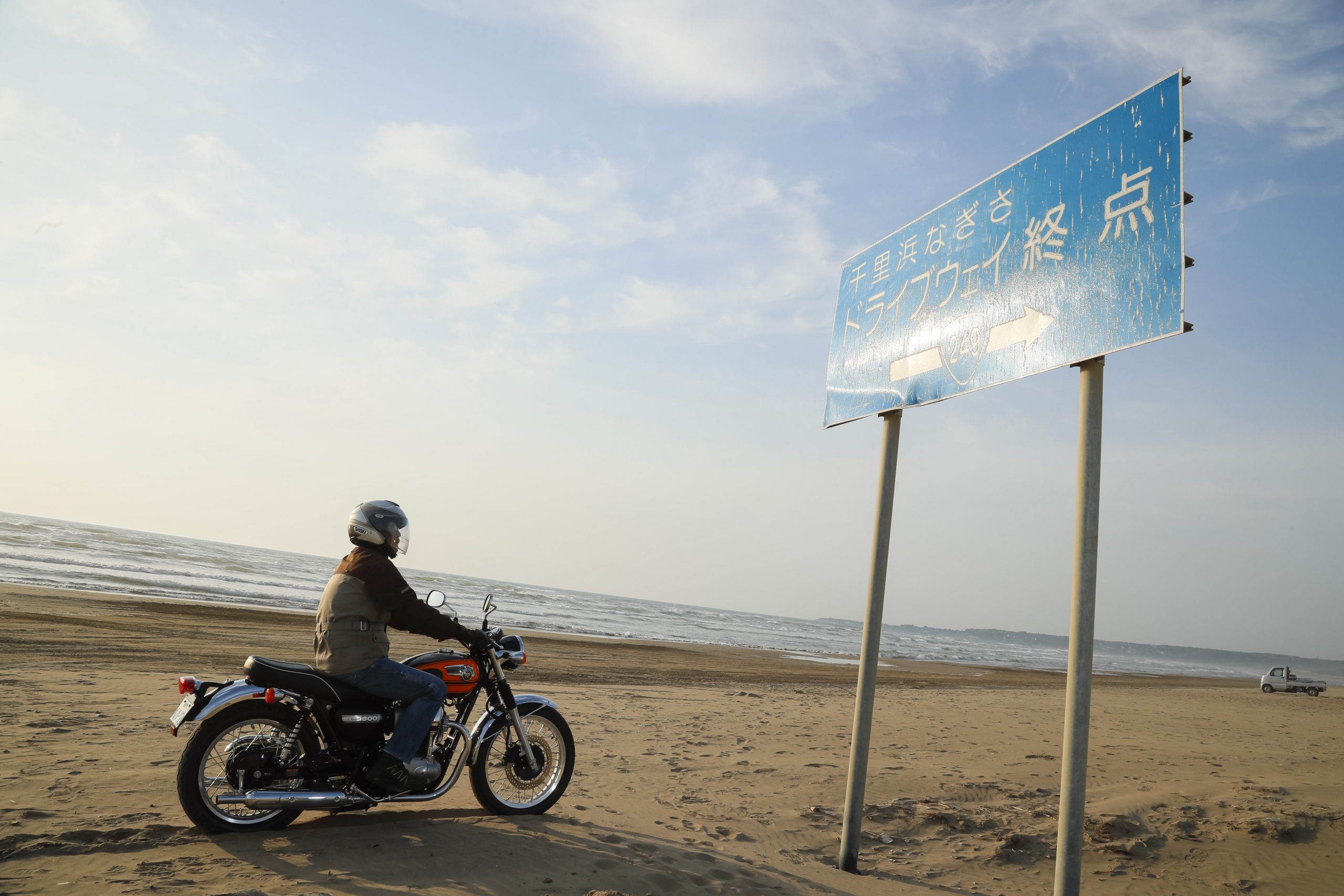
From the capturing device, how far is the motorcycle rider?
4289mm

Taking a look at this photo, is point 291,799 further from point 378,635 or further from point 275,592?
point 275,592

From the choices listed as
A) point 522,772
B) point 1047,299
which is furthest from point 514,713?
point 1047,299

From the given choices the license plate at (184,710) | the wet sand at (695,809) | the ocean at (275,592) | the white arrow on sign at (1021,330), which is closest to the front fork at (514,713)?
the wet sand at (695,809)

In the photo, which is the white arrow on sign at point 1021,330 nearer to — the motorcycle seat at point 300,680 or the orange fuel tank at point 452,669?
the orange fuel tank at point 452,669

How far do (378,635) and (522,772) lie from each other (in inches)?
56.2

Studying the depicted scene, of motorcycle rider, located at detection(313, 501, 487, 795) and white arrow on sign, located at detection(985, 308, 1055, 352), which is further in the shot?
motorcycle rider, located at detection(313, 501, 487, 795)

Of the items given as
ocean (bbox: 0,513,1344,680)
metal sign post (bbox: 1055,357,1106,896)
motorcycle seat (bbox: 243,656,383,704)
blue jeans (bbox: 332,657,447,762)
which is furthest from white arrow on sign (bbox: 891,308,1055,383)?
ocean (bbox: 0,513,1344,680)

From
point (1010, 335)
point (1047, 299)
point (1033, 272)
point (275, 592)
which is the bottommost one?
point (275, 592)

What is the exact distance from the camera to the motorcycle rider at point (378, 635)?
429 cm

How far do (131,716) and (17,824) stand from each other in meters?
3.33

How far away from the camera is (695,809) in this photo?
225 inches

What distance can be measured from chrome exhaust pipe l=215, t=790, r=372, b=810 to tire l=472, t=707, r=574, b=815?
32.1 inches

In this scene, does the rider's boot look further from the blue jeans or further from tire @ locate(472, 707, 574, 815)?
tire @ locate(472, 707, 574, 815)

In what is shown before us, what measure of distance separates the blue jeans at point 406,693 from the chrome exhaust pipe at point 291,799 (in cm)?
34
